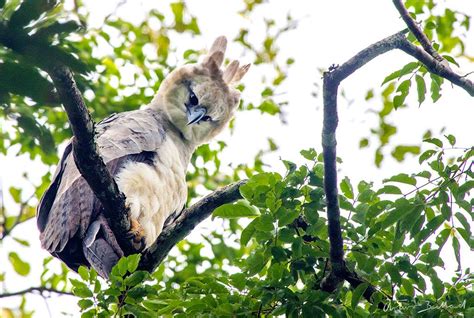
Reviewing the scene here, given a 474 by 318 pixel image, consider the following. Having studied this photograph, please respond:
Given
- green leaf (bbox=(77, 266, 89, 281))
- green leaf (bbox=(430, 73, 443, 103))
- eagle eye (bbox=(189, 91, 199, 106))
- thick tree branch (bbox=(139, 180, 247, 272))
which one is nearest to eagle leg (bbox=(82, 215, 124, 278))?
thick tree branch (bbox=(139, 180, 247, 272))

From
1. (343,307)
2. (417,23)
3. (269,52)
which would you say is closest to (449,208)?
(343,307)

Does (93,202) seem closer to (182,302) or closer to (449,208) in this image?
(182,302)

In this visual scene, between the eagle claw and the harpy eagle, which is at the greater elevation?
the harpy eagle

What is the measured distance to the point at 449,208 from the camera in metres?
2.84

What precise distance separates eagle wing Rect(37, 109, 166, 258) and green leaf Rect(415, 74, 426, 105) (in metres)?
1.81

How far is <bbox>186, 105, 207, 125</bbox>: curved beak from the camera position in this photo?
565 centimetres

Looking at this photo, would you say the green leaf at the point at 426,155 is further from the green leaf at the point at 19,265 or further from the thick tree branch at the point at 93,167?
the green leaf at the point at 19,265

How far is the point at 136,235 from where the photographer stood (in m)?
4.08

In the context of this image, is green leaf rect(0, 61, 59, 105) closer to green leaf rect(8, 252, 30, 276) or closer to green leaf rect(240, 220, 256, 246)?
green leaf rect(240, 220, 256, 246)

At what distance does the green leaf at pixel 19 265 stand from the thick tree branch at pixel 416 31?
4.11 meters

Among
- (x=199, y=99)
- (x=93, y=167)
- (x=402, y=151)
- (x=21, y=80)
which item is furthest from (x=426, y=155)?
(x=402, y=151)

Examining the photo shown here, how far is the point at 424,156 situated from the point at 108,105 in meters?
4.42

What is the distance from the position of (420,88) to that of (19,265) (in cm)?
405

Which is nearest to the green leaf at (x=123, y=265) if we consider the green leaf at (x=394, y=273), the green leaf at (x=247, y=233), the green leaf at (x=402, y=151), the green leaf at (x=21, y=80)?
the green leaf at (x=247, y=233)
